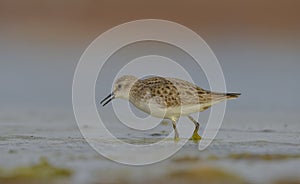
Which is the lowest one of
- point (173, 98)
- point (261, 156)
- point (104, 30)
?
point (261, 156)

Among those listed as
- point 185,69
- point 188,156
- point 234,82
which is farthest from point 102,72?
point 188,156

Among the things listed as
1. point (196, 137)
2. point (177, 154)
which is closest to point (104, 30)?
point (196, 137)

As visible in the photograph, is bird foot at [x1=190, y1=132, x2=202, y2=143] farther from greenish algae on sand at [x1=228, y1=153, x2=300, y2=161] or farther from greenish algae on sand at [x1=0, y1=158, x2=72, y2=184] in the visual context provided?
greenish algae on sand at [x1=0, y1=158, x2=72, y2=184]

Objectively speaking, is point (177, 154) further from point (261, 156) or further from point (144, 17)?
point (144, 17)

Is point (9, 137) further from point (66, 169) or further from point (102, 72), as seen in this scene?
point (102, 72)

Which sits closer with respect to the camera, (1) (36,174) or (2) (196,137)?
(1) (36,174)

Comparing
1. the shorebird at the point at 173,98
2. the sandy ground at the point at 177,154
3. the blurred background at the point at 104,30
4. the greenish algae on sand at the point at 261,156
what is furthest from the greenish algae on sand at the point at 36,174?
the shorebird at the point at 173,98

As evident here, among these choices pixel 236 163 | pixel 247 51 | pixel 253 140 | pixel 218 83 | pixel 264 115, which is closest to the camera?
pixel 236 163
